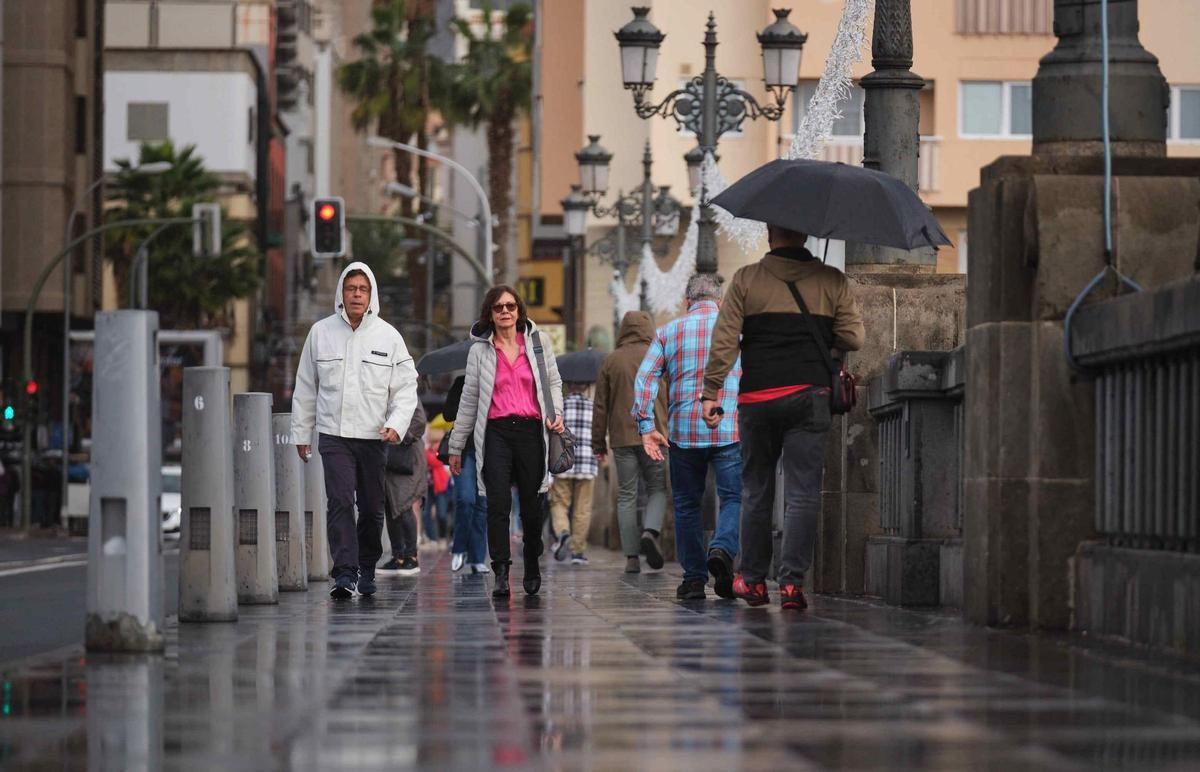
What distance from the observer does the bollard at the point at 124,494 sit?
31.2 feet

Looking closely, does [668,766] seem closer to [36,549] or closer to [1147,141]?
[1147,141]

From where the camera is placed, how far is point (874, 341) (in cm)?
1446

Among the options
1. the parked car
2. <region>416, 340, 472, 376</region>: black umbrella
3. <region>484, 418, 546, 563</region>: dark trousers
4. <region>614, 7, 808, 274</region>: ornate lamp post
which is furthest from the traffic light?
<region>484, 418, 546, 563</region>: dark trousers

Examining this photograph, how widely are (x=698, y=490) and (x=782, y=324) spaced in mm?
2625

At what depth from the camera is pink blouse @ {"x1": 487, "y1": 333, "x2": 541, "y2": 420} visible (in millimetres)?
14422

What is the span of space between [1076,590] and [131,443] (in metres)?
3.84

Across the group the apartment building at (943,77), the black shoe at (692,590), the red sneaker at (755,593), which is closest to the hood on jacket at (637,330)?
the black shoe at (692,590)

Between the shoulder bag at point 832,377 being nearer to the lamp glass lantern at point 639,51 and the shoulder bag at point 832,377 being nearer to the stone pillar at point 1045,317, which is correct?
the stone pillar at point 1045,317

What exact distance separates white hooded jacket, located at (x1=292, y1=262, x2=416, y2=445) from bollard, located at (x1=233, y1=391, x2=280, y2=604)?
365 mm

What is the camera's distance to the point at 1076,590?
33.2 feet

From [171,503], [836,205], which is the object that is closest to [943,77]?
[171,503]

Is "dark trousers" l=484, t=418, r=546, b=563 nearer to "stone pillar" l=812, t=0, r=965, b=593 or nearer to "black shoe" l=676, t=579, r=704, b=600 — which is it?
"black shoe" l=676, t=579, r=704, b=600

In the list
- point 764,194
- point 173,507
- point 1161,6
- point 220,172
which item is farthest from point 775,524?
point 220,172

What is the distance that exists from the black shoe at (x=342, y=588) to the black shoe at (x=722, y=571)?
7.65 feet
